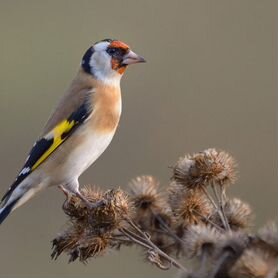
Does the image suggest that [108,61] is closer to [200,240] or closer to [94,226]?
[94,226]

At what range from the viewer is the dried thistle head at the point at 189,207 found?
4.47 meters

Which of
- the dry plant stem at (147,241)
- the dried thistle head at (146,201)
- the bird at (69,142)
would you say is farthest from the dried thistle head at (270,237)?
the bird at (69,142)

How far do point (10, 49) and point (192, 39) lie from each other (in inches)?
98.1

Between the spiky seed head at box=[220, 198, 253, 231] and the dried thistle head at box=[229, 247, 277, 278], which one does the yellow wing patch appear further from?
the dried thistle head at box=[229, 247, 277, 278]

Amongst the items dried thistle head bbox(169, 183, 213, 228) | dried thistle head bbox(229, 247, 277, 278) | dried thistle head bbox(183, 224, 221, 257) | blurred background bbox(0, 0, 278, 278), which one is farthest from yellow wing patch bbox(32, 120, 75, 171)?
dried thistle head bbox(229, 247, 277, 278)

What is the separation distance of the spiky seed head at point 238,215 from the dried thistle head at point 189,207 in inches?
3.3

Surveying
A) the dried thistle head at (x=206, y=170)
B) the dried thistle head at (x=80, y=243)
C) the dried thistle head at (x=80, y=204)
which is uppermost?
the dried thistle head at (x=206, y=170)

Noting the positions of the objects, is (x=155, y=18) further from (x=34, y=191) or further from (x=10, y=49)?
(x=34, y=191)

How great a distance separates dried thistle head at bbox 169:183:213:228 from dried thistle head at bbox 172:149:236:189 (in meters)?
0.06

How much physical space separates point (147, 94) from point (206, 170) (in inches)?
268

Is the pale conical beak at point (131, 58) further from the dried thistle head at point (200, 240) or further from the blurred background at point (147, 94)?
the dried thistle head at point (200, 240)

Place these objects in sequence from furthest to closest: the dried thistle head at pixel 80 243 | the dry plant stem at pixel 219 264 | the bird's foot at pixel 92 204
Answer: the bird's foot at pixel 92 204
the dried thistle head at pixel 80 243
the dry plant stem at pixel 219 264

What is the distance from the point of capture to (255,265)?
3.18m

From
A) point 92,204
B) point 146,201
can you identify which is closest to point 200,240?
point 92,204
